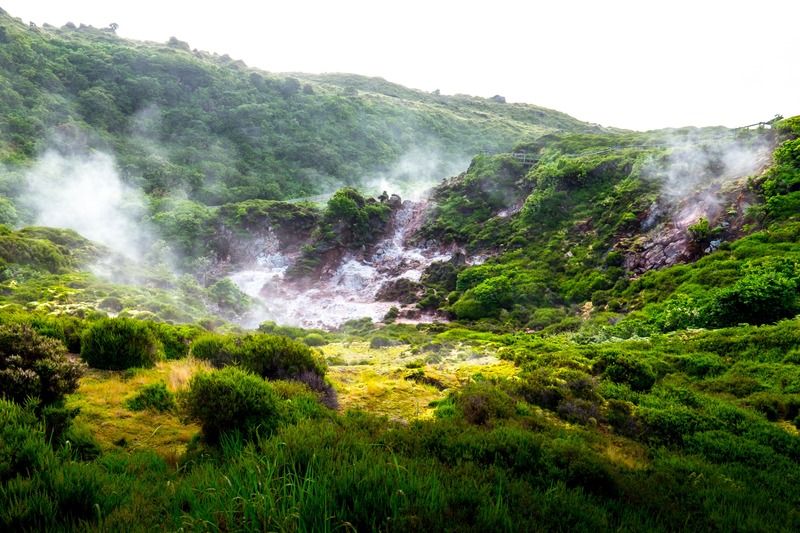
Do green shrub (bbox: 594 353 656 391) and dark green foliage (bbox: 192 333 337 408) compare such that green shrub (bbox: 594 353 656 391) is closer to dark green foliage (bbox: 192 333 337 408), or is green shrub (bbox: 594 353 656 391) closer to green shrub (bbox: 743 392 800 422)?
green shrub (bbox: 743 392 800 422)

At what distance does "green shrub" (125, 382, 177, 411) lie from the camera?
6504mm

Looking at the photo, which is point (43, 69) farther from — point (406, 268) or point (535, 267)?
point (535, 267)

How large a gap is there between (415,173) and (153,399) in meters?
66.1

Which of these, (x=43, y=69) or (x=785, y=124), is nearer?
(x=785, y=124)

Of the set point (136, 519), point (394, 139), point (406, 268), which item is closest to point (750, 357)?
point (136, 519)

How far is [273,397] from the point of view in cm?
585

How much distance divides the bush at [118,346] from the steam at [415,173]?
46253mm

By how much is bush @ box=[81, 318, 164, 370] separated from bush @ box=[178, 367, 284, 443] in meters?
3.64

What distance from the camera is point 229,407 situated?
5.43 m

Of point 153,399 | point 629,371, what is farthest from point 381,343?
point 153,399

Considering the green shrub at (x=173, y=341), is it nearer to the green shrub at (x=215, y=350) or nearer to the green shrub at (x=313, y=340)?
the green shrub at (x=215, y=350)

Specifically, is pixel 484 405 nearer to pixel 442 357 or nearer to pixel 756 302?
pixel 442 357

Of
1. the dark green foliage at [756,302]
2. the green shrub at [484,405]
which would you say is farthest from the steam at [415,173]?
the green shrub at [484,405]

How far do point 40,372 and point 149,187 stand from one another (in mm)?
48844
